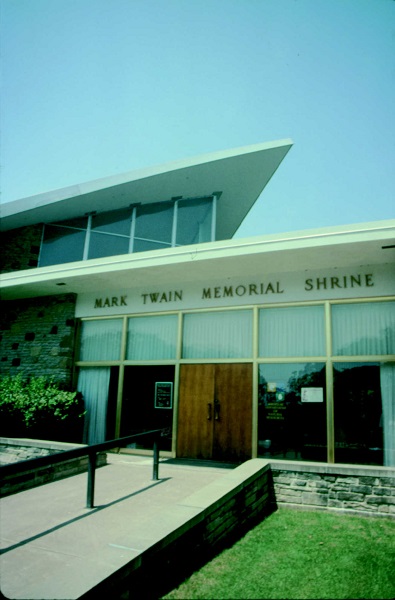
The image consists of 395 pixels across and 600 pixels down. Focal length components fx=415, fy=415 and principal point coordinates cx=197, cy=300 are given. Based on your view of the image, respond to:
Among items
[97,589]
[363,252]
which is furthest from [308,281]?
[97,589]

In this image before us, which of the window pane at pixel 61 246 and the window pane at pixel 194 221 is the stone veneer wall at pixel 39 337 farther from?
the window pane at pixel 194 221

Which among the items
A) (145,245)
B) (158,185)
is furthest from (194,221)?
(145,245)

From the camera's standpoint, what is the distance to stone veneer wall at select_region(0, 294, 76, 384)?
9383mm

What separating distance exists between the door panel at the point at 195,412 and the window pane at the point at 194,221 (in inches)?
156

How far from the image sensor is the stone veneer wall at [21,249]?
1100 centimetres

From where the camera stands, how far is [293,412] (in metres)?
7.30

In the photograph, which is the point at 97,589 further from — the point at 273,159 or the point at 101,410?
the point at 273,159

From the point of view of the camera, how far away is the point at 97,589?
2.60 metres

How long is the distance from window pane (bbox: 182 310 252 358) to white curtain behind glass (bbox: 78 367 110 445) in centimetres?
206

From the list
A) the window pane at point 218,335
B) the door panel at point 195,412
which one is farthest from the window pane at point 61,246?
the door panel at point 195,412

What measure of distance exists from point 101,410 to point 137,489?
3.87m

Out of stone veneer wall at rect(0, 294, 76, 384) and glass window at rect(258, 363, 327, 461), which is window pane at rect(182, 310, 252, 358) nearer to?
glass window at rect(258, 363, 327, 461)

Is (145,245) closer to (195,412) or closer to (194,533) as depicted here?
(195,412)

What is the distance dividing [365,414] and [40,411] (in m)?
5.92
